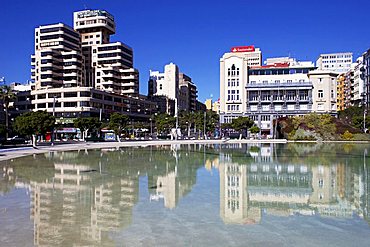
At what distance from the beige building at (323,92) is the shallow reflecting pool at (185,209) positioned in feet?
297

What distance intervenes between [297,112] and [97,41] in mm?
71145

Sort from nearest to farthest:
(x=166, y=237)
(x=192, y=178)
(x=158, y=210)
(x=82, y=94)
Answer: (x=166, y=237) < (x=158, y=210) < (x=192, y=178) < (x=82, y=94)

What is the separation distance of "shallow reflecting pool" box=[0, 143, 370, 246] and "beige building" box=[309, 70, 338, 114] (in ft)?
297

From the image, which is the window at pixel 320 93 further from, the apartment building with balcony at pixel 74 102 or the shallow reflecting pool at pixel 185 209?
the shallow reflecting pool at pixel 185 209

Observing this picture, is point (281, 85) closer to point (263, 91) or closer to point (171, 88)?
point (263, 91)

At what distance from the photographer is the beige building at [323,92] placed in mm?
107688

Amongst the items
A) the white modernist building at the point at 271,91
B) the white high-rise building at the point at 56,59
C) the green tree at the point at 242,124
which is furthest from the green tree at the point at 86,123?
the white modernist building at the point at 271,91

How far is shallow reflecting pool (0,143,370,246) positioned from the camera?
10.1m

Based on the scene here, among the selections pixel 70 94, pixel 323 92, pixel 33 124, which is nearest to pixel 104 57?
pixel 70 94

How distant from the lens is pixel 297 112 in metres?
109

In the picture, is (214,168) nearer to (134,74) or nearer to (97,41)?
(134,74)

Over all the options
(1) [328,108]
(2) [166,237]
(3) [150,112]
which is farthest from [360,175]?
(3) [150,112]

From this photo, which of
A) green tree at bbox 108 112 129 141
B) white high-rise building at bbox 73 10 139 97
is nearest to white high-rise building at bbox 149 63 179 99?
white high-rise building at bbox 73 10 139 97

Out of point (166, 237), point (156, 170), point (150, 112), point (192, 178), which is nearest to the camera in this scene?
point (166, 237)
